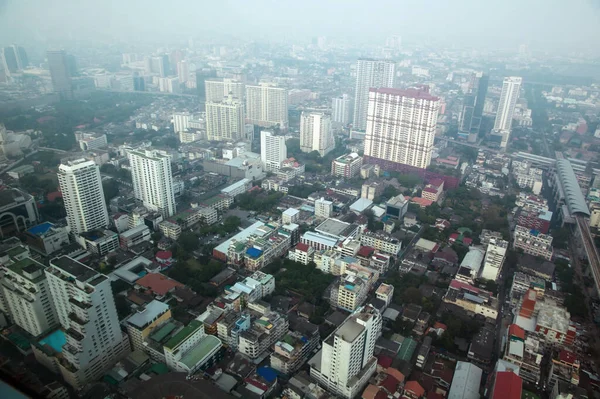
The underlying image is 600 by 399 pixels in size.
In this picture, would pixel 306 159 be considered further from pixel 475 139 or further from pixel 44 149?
pixel 44 149

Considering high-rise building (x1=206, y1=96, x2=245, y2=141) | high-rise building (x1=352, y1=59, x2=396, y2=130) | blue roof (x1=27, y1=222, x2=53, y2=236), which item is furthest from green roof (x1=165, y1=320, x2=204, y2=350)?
high-rise building (x1=352, y1=59, x2=396, y2=130)

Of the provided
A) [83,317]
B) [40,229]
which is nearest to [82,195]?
[40,229]

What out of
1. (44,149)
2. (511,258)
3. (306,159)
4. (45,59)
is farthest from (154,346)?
(45,59)

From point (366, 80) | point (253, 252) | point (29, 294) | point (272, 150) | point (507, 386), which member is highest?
point (366, 80)

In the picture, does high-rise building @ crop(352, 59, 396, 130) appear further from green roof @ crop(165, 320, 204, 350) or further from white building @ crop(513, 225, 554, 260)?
green roof @ crop(165, 320, 204, 350)

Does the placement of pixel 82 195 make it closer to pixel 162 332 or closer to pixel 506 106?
pixel 162 332
